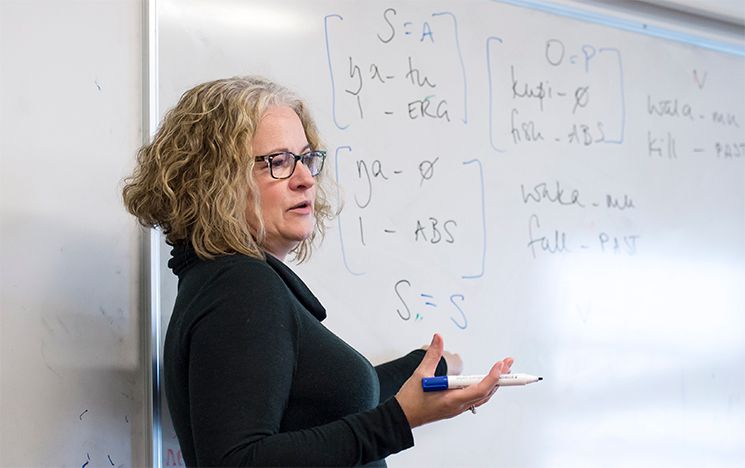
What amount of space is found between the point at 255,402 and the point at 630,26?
1147 mm

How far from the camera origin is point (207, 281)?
3.21ft

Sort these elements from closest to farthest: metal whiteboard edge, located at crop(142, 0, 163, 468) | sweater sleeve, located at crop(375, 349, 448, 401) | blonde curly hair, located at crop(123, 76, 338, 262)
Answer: blonde curly hair, located at crop(123, 76, 338, 262) → metal whiteboard edge, located at crop(142, 0, 163, 468) → sweater sleeve, located at crop(375, 349, 448, 401)

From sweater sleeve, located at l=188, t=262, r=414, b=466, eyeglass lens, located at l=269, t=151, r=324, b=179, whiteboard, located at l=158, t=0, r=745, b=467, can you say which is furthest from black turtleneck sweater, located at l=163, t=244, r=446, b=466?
whiteboard, located at l=158, t=0, r=745, b=467

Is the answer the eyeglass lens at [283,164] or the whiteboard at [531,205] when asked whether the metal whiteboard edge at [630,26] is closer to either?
the whiteboard at [531,205]

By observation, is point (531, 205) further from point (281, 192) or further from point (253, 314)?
point (253, 314)

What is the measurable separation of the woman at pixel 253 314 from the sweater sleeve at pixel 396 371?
0.25 metres

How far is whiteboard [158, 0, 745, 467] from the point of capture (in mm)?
1358

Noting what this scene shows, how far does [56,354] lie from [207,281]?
0.27 metres

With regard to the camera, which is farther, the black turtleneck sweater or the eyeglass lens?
the eyeglass lens

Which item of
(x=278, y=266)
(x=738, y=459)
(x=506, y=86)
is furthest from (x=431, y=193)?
(x=738, y=459)

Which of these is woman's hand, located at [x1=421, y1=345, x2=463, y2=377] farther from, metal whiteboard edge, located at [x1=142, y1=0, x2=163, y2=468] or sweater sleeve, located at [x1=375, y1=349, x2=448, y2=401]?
metal whiteboard edge, located at [x1=142, y1=0, x2=163, y2=468]

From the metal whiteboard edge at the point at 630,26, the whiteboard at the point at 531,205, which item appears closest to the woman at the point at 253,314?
the whiteboard at the point at 531,205

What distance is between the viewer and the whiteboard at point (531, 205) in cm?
136

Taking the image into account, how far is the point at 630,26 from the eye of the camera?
5.64 feet
